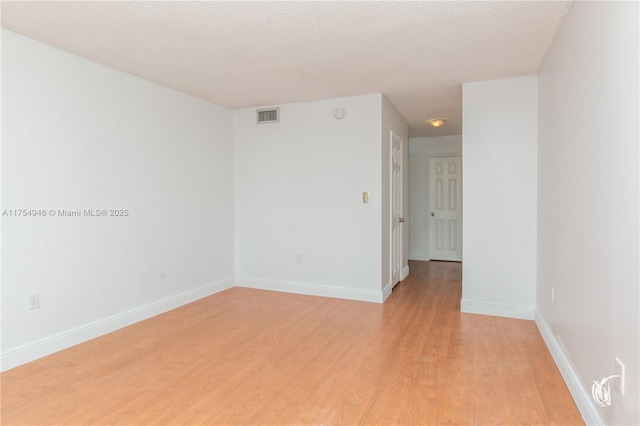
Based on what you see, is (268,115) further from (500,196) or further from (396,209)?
(500,196)

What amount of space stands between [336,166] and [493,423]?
10.4ft

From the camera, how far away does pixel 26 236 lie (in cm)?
281

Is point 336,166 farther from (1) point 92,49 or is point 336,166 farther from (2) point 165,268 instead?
(1) point 92,49

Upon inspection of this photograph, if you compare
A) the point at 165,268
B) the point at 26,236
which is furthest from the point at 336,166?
the point at 26,236

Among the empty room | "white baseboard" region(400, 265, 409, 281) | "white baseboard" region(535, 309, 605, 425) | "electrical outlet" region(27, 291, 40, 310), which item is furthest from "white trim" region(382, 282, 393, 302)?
"electrical outlet" region(27, 291, 40, 310)

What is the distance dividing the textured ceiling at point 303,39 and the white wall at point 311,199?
617 millimetres

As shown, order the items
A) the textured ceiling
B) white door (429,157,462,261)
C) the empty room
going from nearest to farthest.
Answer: the empty room, the textured ceiling, white door (429,157,462,261)

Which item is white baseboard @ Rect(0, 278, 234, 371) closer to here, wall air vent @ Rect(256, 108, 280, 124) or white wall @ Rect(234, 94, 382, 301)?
white wall @ Rect(234, 94, 382, 301)

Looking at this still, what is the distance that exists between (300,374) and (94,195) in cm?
233

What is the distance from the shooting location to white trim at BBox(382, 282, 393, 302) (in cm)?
449

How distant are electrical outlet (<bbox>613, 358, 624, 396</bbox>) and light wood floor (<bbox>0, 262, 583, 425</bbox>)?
1.75 ft

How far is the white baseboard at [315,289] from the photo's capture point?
4457 mm

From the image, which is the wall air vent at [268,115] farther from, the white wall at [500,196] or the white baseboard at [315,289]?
the white wall at [500,196]

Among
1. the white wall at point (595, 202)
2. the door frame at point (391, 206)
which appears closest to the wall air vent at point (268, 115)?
the door frame at point (391, 206)
